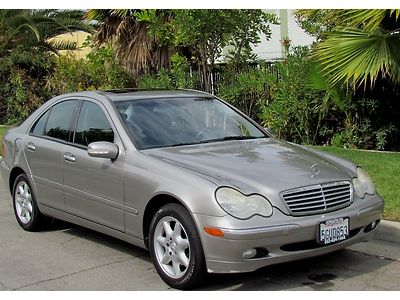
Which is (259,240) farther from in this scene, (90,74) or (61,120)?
(90,74)

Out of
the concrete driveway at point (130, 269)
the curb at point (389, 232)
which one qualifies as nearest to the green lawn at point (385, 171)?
the curb at point (389, 232)

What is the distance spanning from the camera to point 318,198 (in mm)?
4500

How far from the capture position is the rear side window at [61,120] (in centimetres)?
600

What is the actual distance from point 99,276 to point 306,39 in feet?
53.5

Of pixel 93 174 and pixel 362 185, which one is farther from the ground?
pixel 93 174

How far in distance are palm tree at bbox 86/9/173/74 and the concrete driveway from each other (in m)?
8.28

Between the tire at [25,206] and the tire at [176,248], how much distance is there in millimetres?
2104

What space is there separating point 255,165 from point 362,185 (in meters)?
0.94

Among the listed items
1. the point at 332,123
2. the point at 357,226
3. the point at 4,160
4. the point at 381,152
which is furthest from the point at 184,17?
the point at 357,226

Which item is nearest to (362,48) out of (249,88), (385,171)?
(385,171)

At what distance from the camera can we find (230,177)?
176 inches

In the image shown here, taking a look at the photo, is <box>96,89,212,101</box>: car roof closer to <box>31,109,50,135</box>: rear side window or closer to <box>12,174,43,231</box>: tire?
<box>31,109,50,135</box>: rear side window

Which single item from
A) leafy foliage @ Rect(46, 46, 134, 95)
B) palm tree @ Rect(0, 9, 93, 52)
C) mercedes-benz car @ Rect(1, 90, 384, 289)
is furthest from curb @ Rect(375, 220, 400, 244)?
palm tree @ Rect(0, 9, 93, 52)
